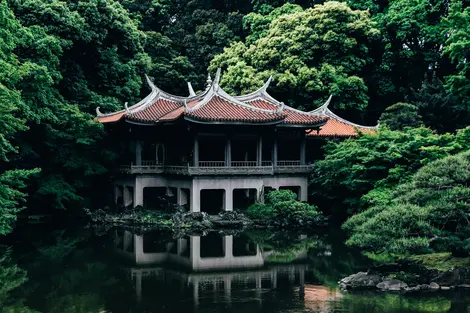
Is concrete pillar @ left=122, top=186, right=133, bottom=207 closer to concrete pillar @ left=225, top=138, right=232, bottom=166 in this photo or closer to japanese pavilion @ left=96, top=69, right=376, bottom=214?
japanese pavilion @ left=96, top=69, right=376, bottom=214

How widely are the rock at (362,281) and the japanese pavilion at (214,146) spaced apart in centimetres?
1419

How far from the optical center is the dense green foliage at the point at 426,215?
15.4 meters

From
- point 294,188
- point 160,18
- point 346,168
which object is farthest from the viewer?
point 160,18

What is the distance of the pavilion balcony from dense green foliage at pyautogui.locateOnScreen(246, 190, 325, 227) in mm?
1992

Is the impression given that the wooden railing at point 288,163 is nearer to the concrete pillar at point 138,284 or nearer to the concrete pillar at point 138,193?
the concrete pillar at point 138,193

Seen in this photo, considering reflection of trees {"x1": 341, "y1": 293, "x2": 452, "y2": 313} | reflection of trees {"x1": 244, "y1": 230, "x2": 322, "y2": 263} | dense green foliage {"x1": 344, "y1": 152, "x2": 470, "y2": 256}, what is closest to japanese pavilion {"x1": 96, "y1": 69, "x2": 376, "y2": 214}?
reflection of trees {"x1": 244, "y1": 230, "x2": 322, "y2": 263}

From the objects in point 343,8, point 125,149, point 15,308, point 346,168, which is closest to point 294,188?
point 346,168

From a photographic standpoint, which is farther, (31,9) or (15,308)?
(31,9)

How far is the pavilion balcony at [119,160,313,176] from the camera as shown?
30828mm

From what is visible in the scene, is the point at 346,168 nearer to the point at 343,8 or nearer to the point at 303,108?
the point at 303,108

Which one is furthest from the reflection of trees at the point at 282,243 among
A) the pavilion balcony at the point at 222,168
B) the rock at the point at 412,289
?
the rock at the point at 412,289

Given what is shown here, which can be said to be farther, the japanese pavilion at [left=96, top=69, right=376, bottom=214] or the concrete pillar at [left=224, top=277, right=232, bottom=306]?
the japanese pavilion at [left=96, top=69, right=376, bottom=214]

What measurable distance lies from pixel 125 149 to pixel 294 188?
385 inches

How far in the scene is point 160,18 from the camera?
174ft
